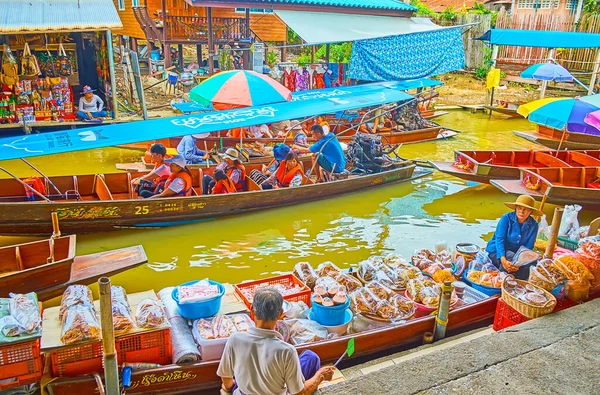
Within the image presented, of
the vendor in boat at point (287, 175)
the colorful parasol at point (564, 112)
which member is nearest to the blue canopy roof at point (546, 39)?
the colorful parasol at point (564, 112)

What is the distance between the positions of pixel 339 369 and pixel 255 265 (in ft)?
10.9

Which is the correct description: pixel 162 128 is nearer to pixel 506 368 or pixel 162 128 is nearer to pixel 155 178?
pixel 155 178

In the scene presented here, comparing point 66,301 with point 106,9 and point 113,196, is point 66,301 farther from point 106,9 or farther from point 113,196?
point 106,9

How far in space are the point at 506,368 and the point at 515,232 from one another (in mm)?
3144

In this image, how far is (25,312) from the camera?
175 inches

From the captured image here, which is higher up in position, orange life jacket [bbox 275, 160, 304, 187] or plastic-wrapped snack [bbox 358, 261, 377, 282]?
orange life jacket [bbox 275, 160, 304, 187]

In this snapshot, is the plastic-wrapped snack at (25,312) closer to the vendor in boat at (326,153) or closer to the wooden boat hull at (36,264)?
the wooden boat hull at (36,264)

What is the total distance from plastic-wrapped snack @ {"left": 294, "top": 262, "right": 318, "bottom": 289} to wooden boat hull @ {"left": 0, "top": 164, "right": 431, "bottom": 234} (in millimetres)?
3093

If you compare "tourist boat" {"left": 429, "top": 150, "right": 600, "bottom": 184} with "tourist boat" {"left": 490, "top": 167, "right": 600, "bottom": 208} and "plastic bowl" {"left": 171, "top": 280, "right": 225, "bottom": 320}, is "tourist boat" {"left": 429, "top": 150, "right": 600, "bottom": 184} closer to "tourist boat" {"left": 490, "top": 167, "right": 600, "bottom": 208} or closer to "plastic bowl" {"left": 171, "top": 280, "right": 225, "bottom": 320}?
"tourist boat" {"left": 490, "top": 167, "right": 600, "bottom": 208}

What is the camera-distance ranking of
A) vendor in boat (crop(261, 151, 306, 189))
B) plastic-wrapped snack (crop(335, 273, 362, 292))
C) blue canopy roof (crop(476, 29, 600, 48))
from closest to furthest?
plastic-wrapped snack (crop(335, 273, 362, 292)), vendor in boat (crop(261, 151, 306, 189)), blue canopy roof (crop(476, 29, 600, 48))

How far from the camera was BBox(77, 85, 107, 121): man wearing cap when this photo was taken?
13828 millimetres

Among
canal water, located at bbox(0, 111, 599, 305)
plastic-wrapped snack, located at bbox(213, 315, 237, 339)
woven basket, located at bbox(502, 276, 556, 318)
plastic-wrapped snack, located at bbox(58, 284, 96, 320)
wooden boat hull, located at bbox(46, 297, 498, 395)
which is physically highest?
plastic-wrapped snack, located at bbox(58, 284, 96, 320)

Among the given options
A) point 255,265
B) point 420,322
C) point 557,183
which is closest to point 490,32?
point 557,183

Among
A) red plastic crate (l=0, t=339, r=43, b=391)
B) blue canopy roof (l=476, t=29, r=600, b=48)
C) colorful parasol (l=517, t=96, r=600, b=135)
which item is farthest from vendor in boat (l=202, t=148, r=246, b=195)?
blue canopy roof (l=476, t=29, r=600, b=48)
